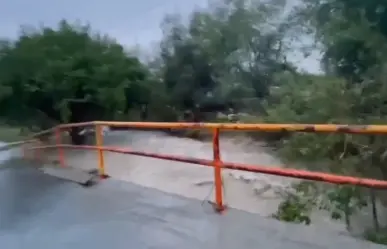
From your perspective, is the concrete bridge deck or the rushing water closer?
the concrete bridge deck

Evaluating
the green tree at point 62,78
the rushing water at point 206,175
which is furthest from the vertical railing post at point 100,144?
the green tree at point 62,78

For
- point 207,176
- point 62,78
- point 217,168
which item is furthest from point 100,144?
point 62,78

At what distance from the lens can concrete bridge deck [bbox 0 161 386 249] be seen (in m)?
3.89

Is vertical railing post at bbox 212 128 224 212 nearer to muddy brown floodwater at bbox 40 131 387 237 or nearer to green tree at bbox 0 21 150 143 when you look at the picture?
muddy brown floodwater at bbox 40 131 387 237

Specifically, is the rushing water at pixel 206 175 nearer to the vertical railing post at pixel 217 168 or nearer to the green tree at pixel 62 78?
the vertical railing post at pixel 217 168

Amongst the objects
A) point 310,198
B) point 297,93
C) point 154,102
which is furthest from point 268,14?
point 310,198

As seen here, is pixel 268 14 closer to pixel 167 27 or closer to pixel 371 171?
pixel 167 27

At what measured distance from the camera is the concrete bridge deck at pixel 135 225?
3.89 meters

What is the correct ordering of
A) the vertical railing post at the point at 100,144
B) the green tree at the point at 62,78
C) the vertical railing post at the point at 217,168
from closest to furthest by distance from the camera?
the vertical railing post at the point at 217,168 < the vertical railing post at the point at 100,144 < the green tree at the point at 62,78

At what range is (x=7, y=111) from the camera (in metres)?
19.9

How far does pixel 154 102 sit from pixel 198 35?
376cm

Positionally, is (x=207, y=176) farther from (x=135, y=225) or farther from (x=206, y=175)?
(x=135, y=225)

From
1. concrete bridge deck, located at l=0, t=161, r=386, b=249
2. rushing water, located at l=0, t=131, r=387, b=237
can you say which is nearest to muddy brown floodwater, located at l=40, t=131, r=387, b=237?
rushing water, located at l=0, t=131, r=387, b=237

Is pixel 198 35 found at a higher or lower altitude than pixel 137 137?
higher
